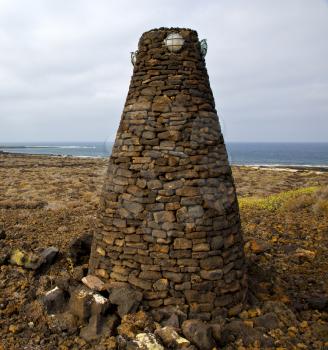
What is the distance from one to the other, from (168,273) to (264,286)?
7.93 ft

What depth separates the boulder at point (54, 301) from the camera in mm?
5199

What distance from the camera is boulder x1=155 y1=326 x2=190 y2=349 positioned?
436cm

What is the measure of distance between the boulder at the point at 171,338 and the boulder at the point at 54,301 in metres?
1.66

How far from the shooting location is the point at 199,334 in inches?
177

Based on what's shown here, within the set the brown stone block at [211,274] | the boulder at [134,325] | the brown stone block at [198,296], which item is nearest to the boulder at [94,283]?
the boulder at [134,325]

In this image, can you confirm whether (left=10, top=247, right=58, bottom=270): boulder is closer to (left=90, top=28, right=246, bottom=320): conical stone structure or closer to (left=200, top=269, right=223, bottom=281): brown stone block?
(left=90, top=28, right=246, bottom=320): conical stone structure

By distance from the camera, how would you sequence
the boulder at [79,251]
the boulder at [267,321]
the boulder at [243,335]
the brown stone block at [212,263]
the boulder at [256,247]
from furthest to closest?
the boulder at [256,247]
the boulder at [79,251]
the brown stone block at [212,263]
the boulder at [267,321]
the boulder at [243,335]

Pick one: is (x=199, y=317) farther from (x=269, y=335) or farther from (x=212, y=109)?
(x=212, y=109)

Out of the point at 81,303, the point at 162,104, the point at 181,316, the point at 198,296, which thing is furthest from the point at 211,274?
the point at 162,104

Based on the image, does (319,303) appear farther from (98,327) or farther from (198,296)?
(98,327)

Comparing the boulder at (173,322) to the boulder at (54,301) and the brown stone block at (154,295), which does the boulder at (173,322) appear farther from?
the boulder at (54,301)

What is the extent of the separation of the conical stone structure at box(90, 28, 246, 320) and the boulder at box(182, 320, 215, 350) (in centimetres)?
44

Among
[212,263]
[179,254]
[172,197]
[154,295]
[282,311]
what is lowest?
[282,311]

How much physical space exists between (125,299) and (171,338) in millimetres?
888
